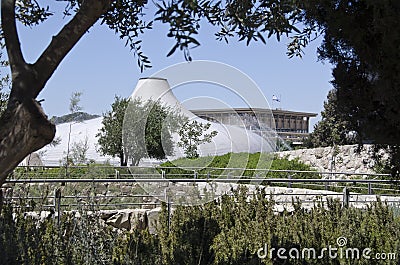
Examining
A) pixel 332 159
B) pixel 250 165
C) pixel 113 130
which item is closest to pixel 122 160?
pixel 113 130

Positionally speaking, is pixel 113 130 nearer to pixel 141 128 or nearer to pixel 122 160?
pixel 122 160

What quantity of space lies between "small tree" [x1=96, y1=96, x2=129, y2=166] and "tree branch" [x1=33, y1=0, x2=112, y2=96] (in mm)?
21836

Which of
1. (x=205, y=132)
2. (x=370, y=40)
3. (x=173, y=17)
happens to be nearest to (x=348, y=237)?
(x=370, y=40)

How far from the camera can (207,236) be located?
370 centimetres

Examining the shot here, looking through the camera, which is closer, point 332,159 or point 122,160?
point 332,159

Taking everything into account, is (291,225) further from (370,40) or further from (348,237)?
(370,40)

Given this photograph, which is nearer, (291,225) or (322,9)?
(322,9)

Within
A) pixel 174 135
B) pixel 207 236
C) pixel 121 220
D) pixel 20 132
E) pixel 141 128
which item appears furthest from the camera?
pixel 141 128

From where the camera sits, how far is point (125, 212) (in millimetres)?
8188

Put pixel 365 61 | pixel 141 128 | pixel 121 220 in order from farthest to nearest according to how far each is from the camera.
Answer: pixel 141 128 < pixel 121 220 < pixel 365 61

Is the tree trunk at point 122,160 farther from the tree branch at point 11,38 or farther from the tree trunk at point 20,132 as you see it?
the tree trunk at point 20,132

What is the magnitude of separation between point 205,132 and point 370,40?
775cm
